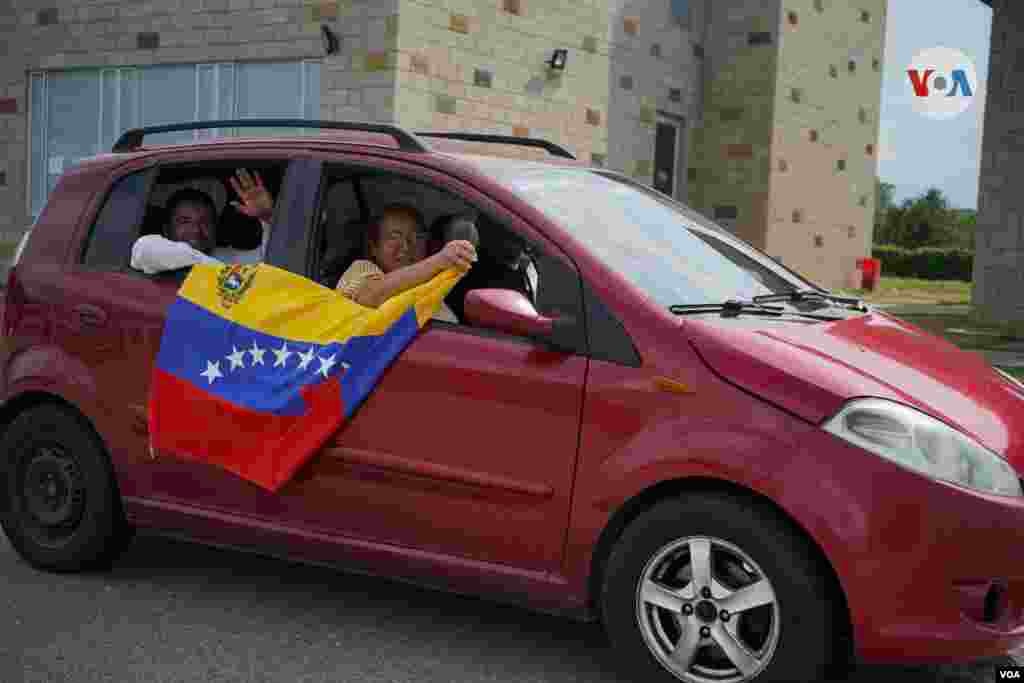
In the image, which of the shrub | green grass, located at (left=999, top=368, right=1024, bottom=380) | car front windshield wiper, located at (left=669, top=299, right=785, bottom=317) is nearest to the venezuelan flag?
car front windshield wiper, located at (left=669, top=299, right=785, bottom=317)

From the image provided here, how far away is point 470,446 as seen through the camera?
13.7 ft

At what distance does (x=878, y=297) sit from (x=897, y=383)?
23663mm

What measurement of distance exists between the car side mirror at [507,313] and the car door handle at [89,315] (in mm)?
1657

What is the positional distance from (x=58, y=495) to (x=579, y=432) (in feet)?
7.78

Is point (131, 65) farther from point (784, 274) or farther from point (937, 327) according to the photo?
point (784, 274)

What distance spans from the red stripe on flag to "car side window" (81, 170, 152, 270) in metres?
0.64

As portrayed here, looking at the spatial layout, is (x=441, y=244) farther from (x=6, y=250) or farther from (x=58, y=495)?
(x=6, y=250)

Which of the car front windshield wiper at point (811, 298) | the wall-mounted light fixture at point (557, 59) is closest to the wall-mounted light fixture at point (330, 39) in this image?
the wall-mounted light fixture at point (557, 59)

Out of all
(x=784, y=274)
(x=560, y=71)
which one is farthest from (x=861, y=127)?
(x=784, y=274)

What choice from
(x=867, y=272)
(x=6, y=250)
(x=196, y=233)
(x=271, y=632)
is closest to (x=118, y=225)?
(x=196, y=233)

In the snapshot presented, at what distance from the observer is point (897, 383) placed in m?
3.85

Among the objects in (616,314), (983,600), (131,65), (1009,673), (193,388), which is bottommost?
(1009,673)

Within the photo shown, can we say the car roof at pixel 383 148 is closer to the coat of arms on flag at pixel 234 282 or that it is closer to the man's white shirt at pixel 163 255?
the man's white shirt at pixel 163 255

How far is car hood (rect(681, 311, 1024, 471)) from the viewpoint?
372 centimetres
